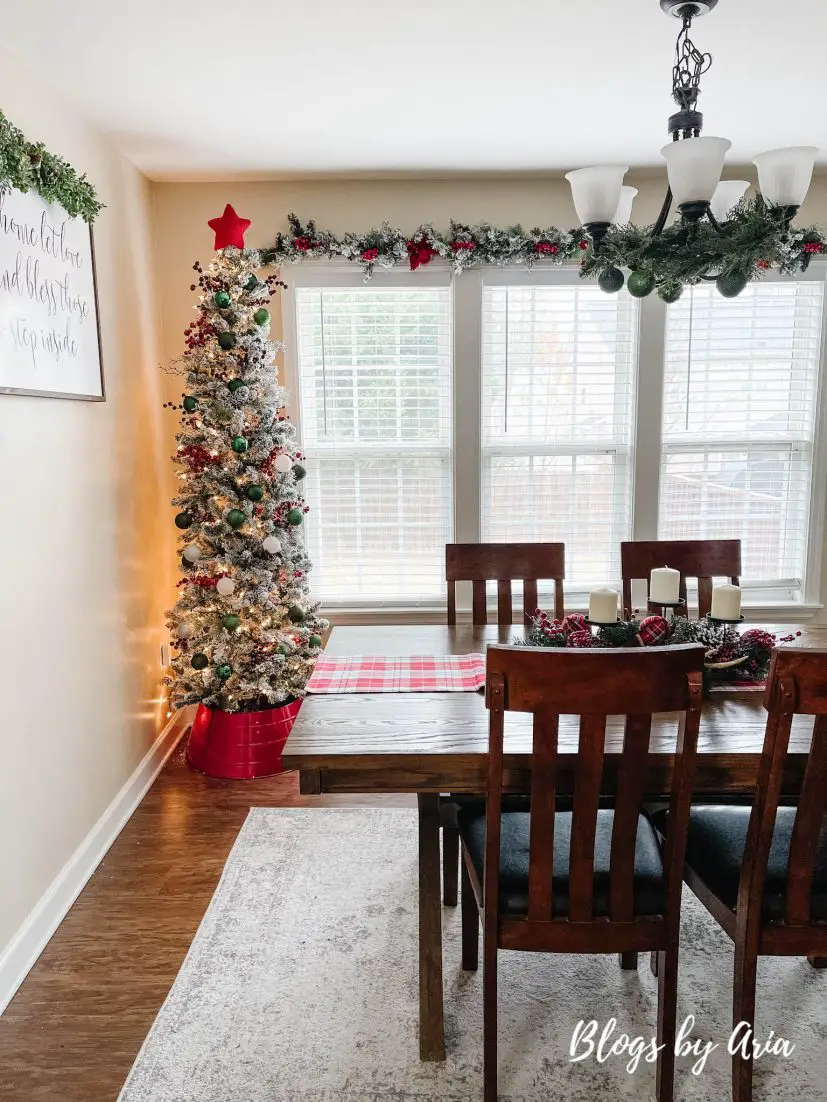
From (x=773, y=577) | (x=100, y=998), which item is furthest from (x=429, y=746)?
(x=773, y=577)

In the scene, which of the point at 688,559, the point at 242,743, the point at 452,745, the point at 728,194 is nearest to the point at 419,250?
the point at 728,194

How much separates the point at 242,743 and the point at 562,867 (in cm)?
200

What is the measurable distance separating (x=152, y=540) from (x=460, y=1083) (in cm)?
253

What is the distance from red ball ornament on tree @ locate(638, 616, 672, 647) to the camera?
2.08 m

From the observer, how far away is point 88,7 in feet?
6.80

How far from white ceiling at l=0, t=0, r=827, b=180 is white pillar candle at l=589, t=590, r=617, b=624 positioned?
1.54 meters

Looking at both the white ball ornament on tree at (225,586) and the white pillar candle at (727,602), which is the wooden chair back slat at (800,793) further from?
the white ball ornament on tree at (225,586)

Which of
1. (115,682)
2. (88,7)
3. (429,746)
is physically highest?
(88,7)

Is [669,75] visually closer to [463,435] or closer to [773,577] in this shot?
[463,435]

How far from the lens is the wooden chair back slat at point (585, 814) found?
155 centimetres

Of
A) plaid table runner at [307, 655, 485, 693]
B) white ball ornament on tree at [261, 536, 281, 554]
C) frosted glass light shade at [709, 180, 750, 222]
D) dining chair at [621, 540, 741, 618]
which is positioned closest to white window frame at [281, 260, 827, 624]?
white ball ornament on tree at [261, 536, 281, 554]

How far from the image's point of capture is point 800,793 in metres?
1.59

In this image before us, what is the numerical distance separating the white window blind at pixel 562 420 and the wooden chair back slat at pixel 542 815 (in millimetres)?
2353

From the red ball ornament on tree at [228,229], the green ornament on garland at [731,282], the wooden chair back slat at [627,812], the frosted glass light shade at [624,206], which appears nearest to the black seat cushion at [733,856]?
the wooden chair back slat at [627,812]
